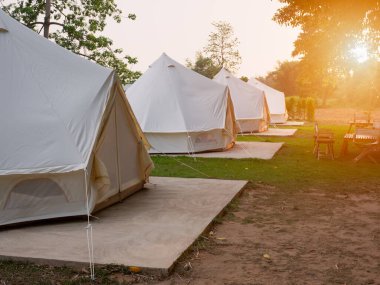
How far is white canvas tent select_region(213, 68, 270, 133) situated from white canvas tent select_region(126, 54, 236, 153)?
8195 mm

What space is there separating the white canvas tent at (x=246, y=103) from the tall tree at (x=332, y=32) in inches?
130

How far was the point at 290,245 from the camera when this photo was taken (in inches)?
233

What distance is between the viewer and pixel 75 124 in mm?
6570

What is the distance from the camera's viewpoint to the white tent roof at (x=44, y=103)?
626 centimetres

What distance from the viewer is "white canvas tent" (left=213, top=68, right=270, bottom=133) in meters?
24.5

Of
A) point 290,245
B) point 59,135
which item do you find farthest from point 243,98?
point 290,245

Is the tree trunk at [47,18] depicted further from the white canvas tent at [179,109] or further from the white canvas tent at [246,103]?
the white canvas tent at [179,109]

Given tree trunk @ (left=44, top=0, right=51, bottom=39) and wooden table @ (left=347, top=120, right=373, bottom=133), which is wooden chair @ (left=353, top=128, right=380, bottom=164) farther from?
tree trunk @ (left=44, top=0, right=51, bottom=39)

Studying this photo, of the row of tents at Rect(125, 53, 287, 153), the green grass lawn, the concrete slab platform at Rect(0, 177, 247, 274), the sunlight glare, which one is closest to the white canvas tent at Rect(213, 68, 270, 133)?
the sunlight glare

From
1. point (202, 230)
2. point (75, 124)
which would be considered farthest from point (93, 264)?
point (75, 124)

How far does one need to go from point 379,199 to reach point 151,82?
8969 millimetres

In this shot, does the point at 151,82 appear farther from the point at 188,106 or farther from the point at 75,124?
the point at 75,124

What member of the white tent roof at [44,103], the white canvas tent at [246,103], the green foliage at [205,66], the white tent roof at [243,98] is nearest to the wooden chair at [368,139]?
the white tent roof at [44,103]

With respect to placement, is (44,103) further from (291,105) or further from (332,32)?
(291,105)
